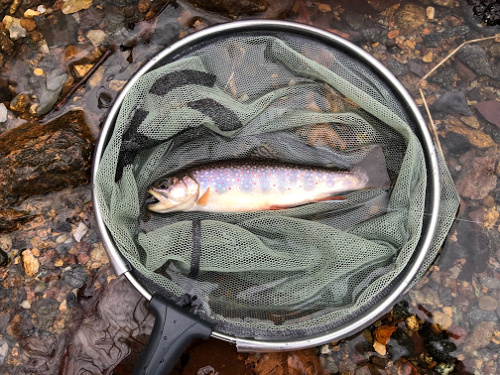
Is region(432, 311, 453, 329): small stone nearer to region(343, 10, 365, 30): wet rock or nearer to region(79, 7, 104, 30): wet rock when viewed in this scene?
region(343, 10, 365, 30): wet rock

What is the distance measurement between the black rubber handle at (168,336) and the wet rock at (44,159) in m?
0.96

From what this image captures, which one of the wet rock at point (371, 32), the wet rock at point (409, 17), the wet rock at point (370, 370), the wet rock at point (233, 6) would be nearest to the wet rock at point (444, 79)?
the wet rock at point (409, 17)

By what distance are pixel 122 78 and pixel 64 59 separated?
383 millimetres

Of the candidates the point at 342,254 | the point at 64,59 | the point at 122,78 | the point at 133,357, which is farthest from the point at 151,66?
the point at 133,357

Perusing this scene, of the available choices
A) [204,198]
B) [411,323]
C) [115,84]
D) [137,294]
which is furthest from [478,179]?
[115,84]

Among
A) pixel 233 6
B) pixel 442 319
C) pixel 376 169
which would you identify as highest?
pixel 233 6

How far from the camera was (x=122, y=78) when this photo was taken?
8.82 ft

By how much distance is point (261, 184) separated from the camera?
7.82 feet

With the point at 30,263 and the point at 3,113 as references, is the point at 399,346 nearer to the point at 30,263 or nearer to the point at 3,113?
the point at 30,263

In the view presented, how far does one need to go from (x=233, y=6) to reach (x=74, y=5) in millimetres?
1004

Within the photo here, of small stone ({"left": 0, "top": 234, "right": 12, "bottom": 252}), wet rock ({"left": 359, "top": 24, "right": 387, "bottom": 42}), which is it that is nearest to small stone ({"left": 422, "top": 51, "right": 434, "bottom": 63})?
wet rock ({"left": 359, "top": 24, "right": 387, "bottom": 42})

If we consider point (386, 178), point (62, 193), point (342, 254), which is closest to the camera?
point (342, 254)

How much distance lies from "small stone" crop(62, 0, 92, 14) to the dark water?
31 millimetres

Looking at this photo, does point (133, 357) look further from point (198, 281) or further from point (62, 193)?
point (62, 193)
